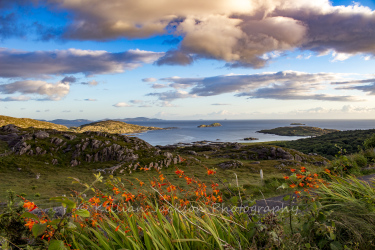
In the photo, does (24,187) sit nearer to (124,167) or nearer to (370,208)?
(124,167)

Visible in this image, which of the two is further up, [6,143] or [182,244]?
[182,244]

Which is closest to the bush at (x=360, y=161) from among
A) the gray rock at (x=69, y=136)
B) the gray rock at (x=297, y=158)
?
the gray rock at (x=69, y=136)

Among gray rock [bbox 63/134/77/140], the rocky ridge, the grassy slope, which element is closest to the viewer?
the grassy slope

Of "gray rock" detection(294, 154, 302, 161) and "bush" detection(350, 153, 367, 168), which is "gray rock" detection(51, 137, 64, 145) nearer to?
"bush" detection(350, 153, 367, 168)

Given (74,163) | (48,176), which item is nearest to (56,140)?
(74,163)

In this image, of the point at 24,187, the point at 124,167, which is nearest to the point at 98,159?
the point at 124,167

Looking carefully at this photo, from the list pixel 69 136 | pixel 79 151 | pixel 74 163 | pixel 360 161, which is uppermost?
pixel 360 161

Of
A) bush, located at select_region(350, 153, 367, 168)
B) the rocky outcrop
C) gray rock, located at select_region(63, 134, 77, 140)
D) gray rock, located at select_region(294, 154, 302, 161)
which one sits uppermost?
bush, located at select_region(350, 153, 367, 168)

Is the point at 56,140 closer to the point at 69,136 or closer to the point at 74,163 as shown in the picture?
the point at 69,136

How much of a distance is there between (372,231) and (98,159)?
39.4m

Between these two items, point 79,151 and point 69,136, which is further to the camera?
point 69,136

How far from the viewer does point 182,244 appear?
126 inches

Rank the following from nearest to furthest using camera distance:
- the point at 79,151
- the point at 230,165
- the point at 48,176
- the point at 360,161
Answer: the point at 360,161, the point at 48,176, the point at 79,151, the point at 230,165

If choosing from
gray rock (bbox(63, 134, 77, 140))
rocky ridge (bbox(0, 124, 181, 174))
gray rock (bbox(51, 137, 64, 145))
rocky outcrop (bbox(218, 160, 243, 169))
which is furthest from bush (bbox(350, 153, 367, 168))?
gray rock (bbox(63, 134, 77, 140))
